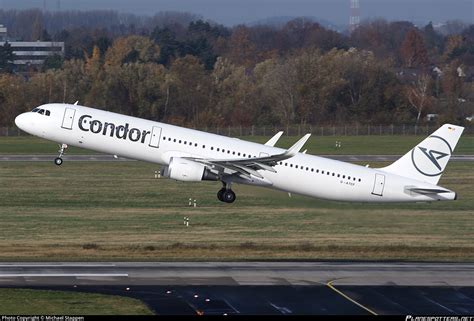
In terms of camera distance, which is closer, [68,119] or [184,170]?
[184,170]

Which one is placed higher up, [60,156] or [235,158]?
[235,158]

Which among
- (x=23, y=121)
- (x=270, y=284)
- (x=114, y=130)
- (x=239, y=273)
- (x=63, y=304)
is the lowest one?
(x=63, y=304)

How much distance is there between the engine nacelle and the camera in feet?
199

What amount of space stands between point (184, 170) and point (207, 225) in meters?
10.0

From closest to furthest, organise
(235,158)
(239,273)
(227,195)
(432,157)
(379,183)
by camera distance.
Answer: (239,273), (235,158), (379,183), (432,157), (227,195)

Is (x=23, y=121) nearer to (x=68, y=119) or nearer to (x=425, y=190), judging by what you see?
(x=68, y=119)

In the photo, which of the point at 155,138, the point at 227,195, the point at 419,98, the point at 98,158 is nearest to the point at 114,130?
the point at 155,138

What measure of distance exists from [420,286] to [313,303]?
6.52 m

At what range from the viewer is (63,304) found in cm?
4438

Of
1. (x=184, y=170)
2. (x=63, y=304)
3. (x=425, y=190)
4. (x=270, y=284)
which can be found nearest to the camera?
(x=63, y=304)

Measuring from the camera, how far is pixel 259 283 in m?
49.3

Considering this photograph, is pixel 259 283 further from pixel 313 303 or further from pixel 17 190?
pixel 17 190

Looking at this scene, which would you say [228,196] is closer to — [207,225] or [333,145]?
[207,225]

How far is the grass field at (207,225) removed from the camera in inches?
2355
